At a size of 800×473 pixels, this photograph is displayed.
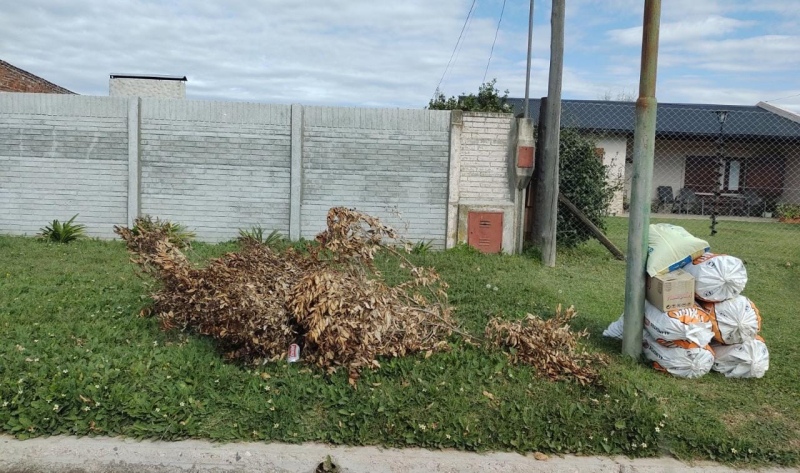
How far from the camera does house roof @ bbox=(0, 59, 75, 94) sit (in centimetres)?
1658

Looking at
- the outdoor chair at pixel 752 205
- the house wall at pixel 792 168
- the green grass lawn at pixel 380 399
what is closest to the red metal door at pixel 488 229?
the green grass lawn at pixel 380 399

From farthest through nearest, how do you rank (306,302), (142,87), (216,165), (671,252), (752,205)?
(752,205), (142,87), (216,165), (671,252), (306,302)

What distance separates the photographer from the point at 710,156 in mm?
20250

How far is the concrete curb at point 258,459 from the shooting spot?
12.8ft

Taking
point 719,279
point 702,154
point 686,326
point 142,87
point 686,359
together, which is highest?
point 142,87

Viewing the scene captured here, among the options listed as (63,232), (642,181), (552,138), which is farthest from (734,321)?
(63,232)

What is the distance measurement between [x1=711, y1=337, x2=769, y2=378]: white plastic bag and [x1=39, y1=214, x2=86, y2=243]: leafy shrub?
29.2 ft

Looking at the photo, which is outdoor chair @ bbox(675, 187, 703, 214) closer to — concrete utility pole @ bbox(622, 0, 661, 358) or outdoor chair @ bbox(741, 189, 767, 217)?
outdoor chair @ bbox(741, 189, 767, 217)

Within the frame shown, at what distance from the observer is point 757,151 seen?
2181 centimetres

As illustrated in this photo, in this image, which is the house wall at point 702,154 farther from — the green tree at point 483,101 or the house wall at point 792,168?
the green tree at point 483,101

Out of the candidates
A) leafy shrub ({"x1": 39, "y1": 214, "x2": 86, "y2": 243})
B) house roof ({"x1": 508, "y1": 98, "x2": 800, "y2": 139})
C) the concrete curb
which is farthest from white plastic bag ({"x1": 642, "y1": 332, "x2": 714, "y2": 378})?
house roof ({"x1": 508, "y1": 98, "x2": 800, "y2": 139})

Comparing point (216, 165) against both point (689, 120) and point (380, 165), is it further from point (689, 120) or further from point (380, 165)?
point (689, 120)

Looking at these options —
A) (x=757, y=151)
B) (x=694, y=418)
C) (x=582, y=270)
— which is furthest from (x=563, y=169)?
(x=757, y=151)

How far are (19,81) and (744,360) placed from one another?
723 inches
